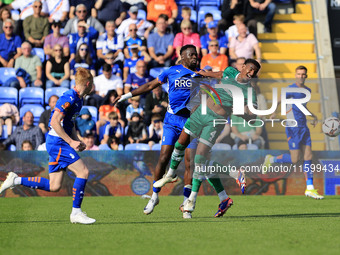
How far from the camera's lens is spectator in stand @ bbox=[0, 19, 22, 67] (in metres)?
16.9

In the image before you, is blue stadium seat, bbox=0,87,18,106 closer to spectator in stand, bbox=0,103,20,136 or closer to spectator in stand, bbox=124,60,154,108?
spectator in stand, bbox=0,103,20,136

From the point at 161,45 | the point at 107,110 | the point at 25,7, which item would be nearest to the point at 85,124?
the point at 107,110

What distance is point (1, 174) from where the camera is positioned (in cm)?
1348

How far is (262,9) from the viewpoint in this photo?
17.8 meters

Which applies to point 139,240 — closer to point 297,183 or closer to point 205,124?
point 205,124

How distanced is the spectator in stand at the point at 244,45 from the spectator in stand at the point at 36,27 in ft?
15.8

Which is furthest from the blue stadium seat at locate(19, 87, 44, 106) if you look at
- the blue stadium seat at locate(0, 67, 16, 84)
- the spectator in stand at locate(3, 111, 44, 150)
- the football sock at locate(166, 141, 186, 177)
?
the football sock at locate(166, 141, 186, 177)

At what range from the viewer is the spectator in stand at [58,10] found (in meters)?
17.7

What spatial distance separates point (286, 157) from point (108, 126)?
3968 mm

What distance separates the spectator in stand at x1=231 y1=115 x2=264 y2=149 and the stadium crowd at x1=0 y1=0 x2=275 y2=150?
0.02m

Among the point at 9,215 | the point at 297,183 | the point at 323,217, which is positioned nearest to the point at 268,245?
the point at 323,217

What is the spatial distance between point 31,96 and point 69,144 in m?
8.21

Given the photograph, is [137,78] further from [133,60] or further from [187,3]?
[187,3]

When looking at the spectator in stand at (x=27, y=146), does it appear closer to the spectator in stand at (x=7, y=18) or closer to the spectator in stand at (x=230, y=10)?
the spectator in stand at (x=7, y=18)
